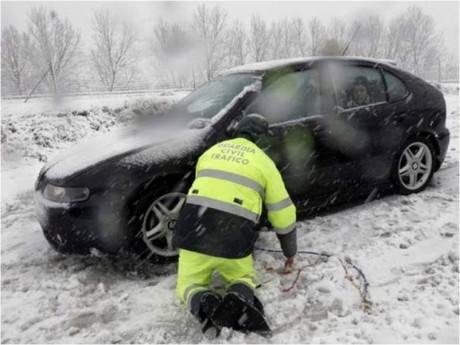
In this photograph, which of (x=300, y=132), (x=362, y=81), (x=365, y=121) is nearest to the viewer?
(x=300, y=132)

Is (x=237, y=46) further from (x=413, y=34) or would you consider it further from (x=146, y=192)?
(x=146, y=192)

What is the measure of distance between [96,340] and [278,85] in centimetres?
257

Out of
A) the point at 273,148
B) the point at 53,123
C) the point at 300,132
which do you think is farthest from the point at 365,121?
the point at 53,123

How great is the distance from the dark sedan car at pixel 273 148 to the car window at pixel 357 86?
0.01 metres

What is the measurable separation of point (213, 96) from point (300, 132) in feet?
3.03

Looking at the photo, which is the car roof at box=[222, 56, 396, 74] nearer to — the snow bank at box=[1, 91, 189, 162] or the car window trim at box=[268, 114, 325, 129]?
the car window trim at box=[268, 114, 325, 129]

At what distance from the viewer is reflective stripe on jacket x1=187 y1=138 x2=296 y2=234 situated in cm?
278

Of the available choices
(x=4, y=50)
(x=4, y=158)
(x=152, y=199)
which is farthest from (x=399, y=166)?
(x=4, y=50)

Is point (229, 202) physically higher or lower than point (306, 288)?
higher

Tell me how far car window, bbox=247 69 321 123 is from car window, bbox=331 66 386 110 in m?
0.27

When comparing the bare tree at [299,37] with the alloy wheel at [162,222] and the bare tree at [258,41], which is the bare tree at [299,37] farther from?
the alloy wheel at [162,222]

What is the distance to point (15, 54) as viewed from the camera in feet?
118

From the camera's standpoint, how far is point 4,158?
9.18 meters

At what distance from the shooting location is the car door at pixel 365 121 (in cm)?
432
